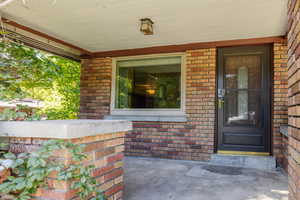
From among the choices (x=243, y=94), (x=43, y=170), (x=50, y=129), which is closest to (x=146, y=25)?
(x=243, y=94)

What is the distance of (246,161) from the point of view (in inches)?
153

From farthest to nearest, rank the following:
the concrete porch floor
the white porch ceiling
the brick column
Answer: the brick column < the white porch ceiling < the concrete porch floor

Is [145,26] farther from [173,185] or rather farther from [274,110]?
[274,110]

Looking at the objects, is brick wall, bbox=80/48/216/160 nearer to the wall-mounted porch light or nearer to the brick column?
the brick column

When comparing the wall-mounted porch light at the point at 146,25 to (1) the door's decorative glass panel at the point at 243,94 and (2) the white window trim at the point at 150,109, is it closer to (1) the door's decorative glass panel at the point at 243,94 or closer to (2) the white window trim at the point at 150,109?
(2) the white window trim at the point at 150,109

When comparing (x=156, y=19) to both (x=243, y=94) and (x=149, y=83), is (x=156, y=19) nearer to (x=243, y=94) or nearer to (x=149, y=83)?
(x=149, y=83)

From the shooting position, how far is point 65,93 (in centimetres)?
695

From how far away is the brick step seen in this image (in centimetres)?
376

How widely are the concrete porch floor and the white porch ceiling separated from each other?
2.07 meters

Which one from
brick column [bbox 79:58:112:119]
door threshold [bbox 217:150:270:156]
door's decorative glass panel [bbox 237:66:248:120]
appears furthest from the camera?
brick column [bbox 79:58:112:119]

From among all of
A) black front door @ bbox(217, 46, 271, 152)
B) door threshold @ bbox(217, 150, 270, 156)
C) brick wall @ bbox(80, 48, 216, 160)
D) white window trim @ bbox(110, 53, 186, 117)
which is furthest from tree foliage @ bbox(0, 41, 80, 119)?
door threshold @ bbox(217, 150, 270, 156)

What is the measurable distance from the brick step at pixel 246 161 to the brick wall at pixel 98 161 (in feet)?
8.11

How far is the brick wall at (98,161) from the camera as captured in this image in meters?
1.47

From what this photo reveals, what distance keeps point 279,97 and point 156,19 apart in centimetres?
225
